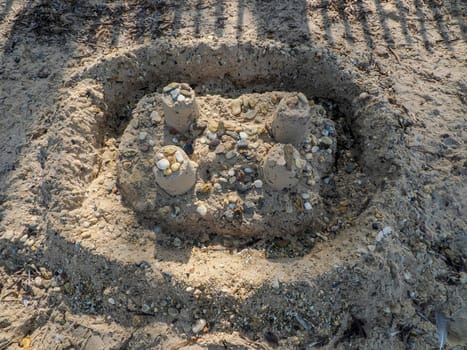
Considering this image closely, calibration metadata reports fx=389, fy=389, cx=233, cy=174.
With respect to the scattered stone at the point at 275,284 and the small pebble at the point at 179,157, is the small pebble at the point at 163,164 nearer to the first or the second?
the small pebble at the point at 179,157

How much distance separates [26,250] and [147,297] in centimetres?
78

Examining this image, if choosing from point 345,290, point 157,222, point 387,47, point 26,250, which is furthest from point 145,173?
point 387,47

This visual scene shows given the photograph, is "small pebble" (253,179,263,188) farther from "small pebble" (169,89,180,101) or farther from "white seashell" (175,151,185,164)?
"small pebble" (169,89,180,101)

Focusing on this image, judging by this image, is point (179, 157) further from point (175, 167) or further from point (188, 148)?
point (188, 148)

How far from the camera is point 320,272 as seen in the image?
6.75ft

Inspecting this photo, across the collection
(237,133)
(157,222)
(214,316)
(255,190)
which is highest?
(237,133)

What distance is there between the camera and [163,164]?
2084mm

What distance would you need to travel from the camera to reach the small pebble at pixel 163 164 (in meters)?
2.08

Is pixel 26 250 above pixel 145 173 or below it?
below

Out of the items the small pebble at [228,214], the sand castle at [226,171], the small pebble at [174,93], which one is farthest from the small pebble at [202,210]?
the small pebble at [174,93]

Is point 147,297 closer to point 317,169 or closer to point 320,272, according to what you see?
point 320,272

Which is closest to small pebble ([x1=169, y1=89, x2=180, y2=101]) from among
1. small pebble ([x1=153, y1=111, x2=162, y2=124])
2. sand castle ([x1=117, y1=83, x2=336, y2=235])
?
sand castle ([x1=117, y1=83, x2=336, y2=235])

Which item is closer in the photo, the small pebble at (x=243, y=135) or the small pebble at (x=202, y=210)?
the small pebble at (x=202, y=210)

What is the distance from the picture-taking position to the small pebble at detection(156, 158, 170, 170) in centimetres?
208
